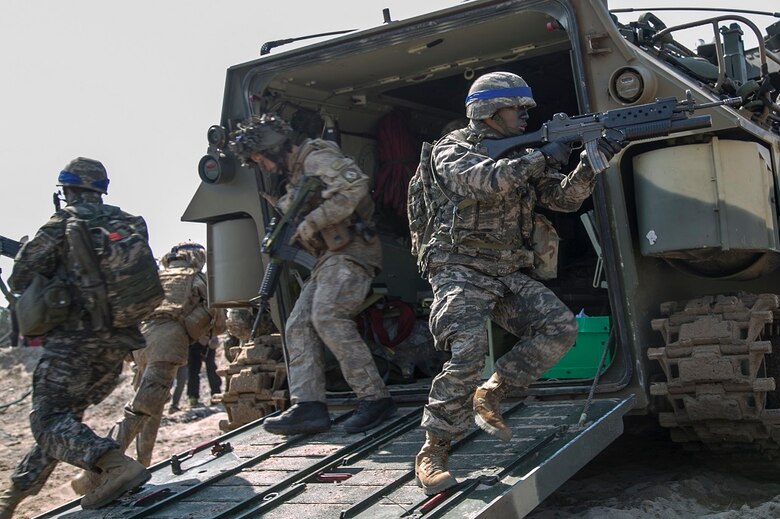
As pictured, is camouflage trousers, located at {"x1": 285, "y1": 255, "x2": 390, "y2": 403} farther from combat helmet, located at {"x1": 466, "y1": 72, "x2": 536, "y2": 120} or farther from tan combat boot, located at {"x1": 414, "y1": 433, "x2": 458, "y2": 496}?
combat helmet, located at {"x1": 466, "y1": 72, "x2": 536, "y2": 120}

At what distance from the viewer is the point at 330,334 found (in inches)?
262

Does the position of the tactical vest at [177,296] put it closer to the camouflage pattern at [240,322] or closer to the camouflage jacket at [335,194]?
the camouflage pattern at [240,322]

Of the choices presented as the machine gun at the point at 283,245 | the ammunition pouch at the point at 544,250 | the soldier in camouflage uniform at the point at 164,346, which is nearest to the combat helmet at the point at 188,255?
the soldier in camouflage uniform at the point at 164,346

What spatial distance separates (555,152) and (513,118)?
0.40m

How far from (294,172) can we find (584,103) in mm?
1875

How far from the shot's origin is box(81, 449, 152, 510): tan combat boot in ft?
19.0

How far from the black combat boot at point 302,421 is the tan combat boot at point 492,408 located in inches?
59.8

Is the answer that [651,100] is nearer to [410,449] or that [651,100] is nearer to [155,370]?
[410,449]

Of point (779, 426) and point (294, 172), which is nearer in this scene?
point (779, 426)

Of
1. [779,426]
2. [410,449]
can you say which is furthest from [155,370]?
[779,426]

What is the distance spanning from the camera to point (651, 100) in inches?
237

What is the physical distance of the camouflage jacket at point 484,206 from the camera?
5.34 meters

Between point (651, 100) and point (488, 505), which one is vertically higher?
point (651, 100)

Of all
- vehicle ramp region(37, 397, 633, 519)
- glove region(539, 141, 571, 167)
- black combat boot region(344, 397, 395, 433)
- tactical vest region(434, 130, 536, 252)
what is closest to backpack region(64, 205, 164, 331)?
vehicle ramp region(37, 397, 633, 519)
